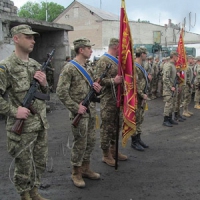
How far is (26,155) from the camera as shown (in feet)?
10.8

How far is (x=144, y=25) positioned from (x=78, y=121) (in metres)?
39.5

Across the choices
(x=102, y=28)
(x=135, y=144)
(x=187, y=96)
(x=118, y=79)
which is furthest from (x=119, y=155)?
(x=102, y=28)

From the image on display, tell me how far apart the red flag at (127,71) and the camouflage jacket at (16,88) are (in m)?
1.54

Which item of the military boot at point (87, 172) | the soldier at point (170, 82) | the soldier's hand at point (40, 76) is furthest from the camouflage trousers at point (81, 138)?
the soldier at point (170, 82)

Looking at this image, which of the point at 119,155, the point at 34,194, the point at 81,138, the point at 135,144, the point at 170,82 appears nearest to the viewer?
the point at 34,194

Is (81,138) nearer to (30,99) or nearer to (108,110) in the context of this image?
(108,110)

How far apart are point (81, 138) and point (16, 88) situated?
51.4 inches

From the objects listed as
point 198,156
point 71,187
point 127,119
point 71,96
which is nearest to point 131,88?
point 127,119

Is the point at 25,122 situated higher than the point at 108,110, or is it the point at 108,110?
the point at 25,122

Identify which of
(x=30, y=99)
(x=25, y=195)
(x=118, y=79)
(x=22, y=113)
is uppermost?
(x=118, y=79)

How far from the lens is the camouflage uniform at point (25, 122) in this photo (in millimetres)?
3139

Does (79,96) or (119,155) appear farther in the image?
(119,155)

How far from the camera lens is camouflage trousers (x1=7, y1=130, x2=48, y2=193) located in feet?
10.7

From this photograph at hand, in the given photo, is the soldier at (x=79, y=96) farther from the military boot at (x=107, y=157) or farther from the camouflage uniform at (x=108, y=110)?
the military boot at (x=107, y=157)
